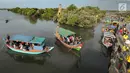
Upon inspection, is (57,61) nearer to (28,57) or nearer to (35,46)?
(35,46)

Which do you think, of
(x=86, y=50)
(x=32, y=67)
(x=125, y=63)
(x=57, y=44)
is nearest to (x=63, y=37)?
(x=57, y=44)

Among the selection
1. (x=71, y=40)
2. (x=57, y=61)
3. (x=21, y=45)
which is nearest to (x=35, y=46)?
(x=21, y=45)

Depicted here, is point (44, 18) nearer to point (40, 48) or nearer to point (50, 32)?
point (50, 32)

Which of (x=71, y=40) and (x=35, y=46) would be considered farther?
(x=71, y=40)

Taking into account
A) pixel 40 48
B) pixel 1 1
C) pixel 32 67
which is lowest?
pixel 32 67

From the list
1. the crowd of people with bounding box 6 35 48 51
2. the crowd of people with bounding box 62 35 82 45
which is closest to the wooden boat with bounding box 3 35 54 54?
the crowd of people with bounding box 6 35 48 51

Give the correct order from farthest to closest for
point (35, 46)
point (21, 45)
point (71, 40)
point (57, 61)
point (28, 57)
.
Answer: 1. point (71, 40)
2. point (21, 45)
3. point (35, 46)
4. point (28, 57)
5. point (57, 61)

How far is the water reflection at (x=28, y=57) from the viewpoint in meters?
19.4

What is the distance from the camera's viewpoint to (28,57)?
20141mm

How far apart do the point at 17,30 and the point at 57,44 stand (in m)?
9.73

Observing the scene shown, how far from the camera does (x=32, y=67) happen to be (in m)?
17.9

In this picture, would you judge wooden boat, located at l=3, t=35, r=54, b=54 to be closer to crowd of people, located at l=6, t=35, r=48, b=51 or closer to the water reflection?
crowd of people, located at l=6, t=35, r=48, b=51

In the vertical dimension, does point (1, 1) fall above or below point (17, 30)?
above

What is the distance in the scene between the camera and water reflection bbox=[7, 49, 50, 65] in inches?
765
